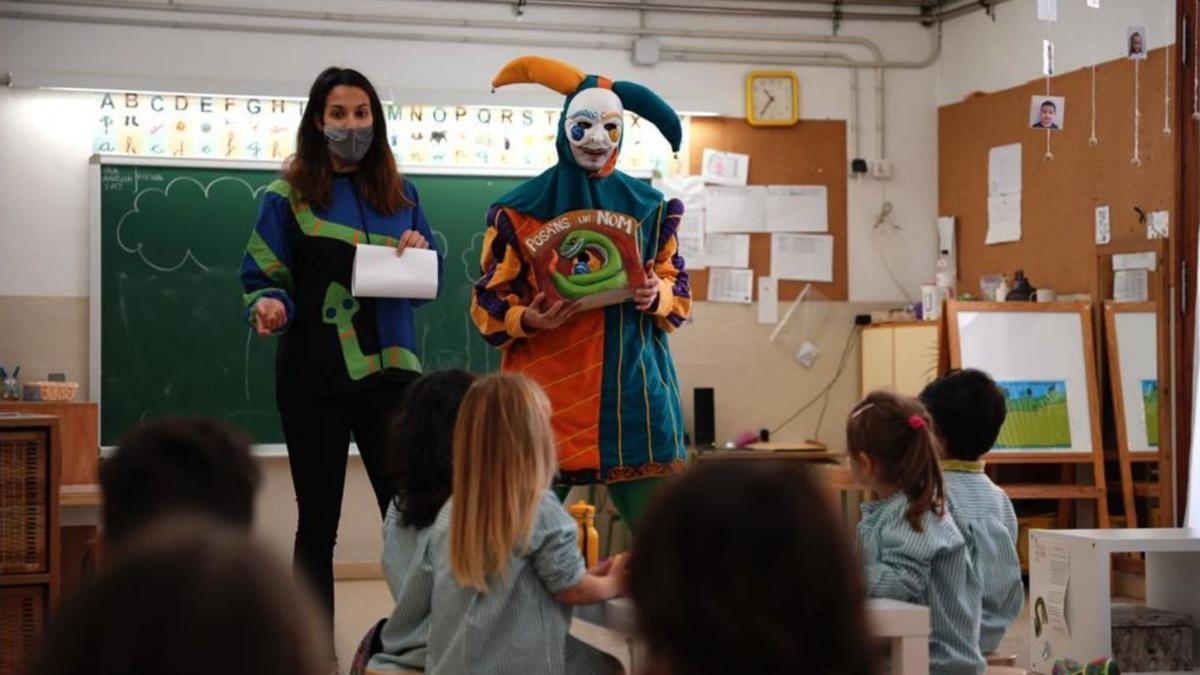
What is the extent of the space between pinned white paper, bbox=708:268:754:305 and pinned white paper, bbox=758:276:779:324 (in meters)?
0.04

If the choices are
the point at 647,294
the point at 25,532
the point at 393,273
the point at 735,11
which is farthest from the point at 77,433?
the point at 735,11

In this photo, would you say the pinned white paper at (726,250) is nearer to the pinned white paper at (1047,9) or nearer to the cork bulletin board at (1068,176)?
the cork bulletin board at (1068,176)

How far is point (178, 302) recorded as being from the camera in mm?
6027

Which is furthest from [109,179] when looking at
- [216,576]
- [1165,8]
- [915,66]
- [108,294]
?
[216,576]

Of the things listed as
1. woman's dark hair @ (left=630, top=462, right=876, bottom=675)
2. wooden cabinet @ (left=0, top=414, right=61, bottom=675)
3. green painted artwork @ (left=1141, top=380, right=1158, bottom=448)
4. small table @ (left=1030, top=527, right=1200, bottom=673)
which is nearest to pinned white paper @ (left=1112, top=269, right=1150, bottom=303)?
green painted artwork @ (left=1141, top=380, right=1158, bottom=448)

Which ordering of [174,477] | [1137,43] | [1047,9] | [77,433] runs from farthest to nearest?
[77,433] → [1137,43] → [1047,9] → [174,477]

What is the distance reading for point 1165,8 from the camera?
5.47m

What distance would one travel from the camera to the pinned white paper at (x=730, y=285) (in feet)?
21.7

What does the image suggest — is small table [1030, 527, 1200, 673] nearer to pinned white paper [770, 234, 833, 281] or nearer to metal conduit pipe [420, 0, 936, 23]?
pinned white paper [770, 234, 833, 281]

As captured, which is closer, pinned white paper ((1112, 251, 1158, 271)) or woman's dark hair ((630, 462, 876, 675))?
woman's dark hair ((630, 462, 876, 675))

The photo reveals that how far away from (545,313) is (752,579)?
2294 millimetres

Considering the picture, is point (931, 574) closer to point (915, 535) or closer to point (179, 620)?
point (915, 535)

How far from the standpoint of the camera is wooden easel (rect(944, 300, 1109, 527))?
18.5ft

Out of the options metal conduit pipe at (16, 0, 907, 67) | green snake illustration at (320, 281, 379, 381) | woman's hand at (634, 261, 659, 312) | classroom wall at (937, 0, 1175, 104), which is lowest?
green snake illustration at (320, 281, 379, 381)
